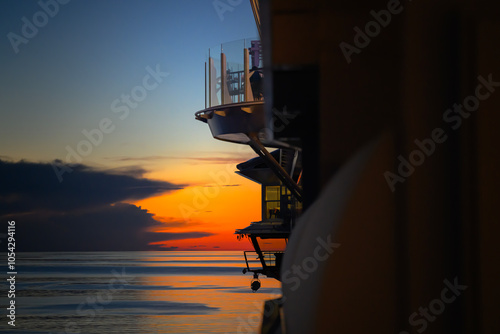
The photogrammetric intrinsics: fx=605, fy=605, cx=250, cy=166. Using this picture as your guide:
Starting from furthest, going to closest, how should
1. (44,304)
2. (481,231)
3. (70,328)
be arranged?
(44,304) < (70,328) < (481,231)

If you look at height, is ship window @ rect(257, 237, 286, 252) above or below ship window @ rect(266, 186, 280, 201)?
below

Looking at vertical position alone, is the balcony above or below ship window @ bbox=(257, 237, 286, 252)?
above

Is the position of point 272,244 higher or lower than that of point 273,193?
lower

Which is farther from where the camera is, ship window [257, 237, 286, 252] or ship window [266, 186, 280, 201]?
ship window [266, 186, 280, 201]

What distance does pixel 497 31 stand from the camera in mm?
2898

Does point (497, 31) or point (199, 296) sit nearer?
point (497, 31)

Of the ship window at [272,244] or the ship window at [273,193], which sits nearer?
the ship window at [272,244]

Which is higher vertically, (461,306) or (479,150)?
(479,150)

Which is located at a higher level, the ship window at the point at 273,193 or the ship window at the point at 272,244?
the ship window at the point at 273,193

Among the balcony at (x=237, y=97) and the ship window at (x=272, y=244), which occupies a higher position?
the balcony at (x=237, y=97)

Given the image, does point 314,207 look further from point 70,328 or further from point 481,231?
point 70,328

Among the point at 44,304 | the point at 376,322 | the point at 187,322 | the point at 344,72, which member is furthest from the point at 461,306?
the point at 44,304

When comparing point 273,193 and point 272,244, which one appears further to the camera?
point 273,193

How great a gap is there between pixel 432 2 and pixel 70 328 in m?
23.1
